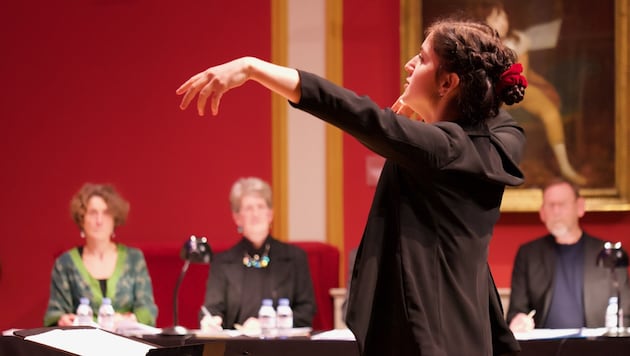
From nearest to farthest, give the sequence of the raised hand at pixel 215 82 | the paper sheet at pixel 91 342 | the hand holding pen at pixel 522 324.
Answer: the raised hand at pixel 215 82
the paper sheet at pixel 91 342
the hand holding pen at pixel 522 324

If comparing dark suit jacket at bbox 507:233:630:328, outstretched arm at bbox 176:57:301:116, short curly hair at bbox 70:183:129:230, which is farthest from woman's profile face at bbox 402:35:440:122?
short curly hair at bbox 70:183:129:230

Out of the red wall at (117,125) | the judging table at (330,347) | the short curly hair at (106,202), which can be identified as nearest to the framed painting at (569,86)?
the red wall at (117,125)

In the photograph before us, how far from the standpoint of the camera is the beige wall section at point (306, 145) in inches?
231

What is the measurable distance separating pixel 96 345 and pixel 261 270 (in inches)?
101

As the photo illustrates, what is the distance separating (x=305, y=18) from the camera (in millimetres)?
5867

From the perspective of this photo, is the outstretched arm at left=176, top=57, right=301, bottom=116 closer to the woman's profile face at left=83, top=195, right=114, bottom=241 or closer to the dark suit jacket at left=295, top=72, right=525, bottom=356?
the dark suit jacket at left=295, top=72, right=525, bottom=356

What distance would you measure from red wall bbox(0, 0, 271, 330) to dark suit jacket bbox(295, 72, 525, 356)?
13.6 ft

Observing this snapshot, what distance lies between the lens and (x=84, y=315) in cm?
436

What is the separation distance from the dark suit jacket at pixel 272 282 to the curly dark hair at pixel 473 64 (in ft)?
10.4

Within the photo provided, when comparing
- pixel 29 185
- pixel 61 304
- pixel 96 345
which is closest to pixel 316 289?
pixel 61 304

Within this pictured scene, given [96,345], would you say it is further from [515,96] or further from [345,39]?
[345,39]

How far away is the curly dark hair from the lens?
187 centimetres

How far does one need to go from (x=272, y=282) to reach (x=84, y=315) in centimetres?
109

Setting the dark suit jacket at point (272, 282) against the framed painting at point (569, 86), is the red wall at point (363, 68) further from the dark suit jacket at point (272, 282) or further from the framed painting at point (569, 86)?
the dark suit jacket at point (272, 282)
